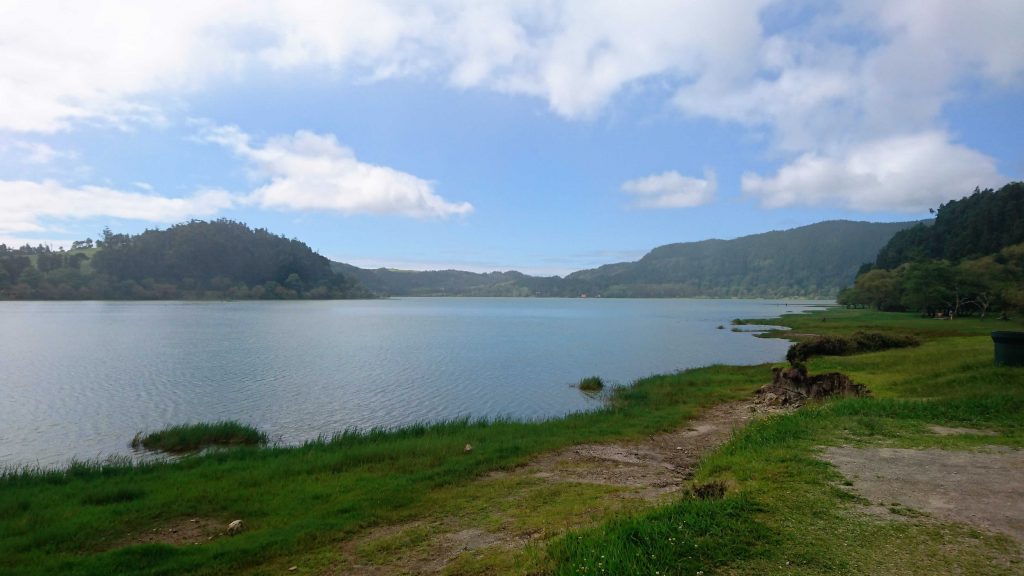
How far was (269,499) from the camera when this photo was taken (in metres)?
12.3

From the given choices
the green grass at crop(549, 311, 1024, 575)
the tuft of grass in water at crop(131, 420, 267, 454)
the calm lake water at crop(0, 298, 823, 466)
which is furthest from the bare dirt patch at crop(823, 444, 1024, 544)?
the tuft of grass in water at crop(131, 420, 267, 454)

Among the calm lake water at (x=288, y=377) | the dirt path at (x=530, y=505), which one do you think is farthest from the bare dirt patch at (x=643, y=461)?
the calm lake water at (x=288, y=377)

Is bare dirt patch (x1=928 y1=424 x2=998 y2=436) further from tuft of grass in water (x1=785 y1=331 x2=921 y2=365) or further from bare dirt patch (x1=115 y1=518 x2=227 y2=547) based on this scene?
tuft of grass in water (x1=785 y1=331 x2=921 y2=365)

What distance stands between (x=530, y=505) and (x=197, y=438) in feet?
51.3

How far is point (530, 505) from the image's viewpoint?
10.7 meters

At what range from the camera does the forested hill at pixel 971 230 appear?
107812 millimetres

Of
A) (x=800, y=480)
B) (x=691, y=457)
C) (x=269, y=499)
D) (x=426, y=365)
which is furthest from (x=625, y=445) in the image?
(x=426, y=365)

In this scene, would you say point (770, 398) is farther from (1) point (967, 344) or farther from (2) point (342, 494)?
(2) point (342, 494)

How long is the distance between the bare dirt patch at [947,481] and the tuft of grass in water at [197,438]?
18974mm

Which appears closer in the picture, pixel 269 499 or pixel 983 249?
pixel 269 499

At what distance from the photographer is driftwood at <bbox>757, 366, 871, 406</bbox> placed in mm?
22156

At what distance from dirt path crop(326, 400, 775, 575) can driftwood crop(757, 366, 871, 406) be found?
8.12 m

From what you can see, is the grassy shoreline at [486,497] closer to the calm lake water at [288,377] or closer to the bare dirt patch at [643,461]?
the bare dirt patch at [643,461]

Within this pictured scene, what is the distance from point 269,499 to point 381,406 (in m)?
15.1
